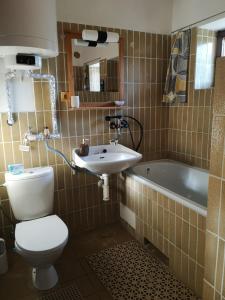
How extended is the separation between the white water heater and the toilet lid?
128 centimetres

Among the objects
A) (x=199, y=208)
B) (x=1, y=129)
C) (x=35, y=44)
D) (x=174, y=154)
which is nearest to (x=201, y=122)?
(x=174, y=154)

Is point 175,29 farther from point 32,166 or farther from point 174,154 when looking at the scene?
point 32,166

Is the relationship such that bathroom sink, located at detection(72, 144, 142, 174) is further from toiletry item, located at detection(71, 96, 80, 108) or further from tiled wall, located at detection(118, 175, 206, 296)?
toiletry item, located at detection(71, 96, 80, 108)

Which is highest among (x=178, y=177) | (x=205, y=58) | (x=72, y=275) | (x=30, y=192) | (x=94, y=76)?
(x=205, y=58)

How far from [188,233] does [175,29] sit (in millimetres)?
2078

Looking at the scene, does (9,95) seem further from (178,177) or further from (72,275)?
(178,177)

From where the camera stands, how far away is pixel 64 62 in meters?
2.15

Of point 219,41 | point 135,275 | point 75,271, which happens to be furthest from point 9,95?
point 219,41

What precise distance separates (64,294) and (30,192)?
0.80 meters

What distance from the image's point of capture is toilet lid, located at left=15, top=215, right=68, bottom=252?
1613 millimetres

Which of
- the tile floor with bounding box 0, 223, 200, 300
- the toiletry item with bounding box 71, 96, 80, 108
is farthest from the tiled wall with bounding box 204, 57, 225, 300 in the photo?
the toiletry item with bounding box 71, 96, 80, 108

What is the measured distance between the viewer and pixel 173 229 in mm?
1846

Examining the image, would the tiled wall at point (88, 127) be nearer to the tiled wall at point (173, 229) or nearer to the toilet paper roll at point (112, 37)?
the toilet paper roll at point (112, 37)

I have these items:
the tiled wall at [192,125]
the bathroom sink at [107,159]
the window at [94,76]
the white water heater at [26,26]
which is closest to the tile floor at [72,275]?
the bathroom sink at [107,159]
